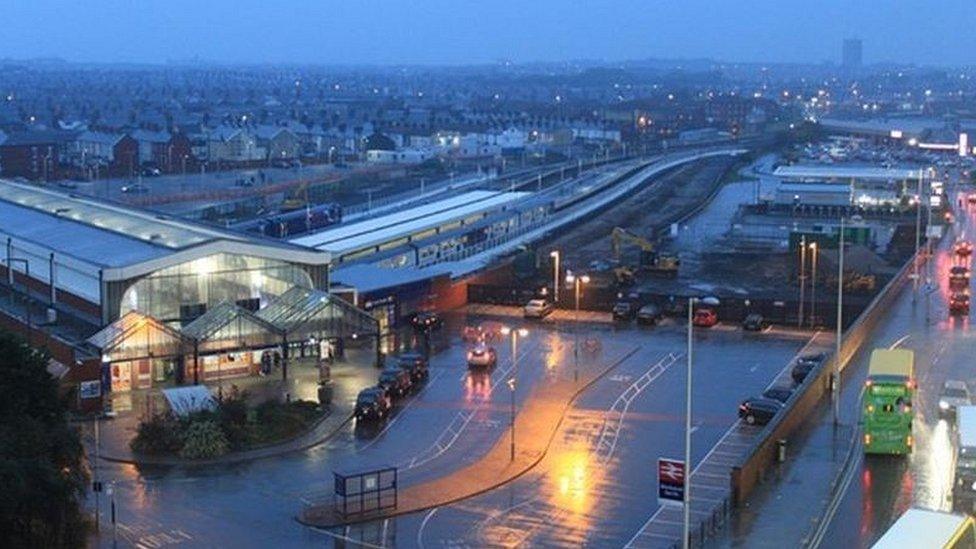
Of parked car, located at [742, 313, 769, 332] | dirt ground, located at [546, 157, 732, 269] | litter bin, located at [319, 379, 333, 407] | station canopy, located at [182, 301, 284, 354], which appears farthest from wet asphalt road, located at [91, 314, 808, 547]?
dirt ground, located at [546, 157, 732, 269]

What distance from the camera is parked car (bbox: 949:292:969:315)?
24047 mm

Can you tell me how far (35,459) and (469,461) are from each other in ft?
16.7

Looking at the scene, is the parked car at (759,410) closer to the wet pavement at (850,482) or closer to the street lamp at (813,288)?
the wet pavement at (850,482)

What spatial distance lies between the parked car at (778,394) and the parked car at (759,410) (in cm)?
47

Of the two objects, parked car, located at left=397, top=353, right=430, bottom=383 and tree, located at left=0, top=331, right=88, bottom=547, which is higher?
tree, located at left=0, top=331, right=88, bottom=547

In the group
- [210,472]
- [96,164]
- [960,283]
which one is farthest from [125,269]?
[96,164]

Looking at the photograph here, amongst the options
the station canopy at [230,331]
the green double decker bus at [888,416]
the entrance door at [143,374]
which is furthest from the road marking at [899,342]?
the entrance door at [143,374]

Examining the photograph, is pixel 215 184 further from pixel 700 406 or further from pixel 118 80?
pixel 118 80

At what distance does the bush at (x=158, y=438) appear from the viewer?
582 inches

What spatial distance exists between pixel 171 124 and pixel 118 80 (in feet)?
362

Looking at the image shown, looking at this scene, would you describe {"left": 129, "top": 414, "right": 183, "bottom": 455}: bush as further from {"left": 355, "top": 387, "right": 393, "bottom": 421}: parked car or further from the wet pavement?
the wet pavement

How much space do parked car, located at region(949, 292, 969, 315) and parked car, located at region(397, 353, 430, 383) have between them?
10.3 metres

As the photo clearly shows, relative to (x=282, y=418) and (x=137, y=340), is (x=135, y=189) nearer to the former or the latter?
(x=137, y=340)

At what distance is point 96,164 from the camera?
54812 mm
